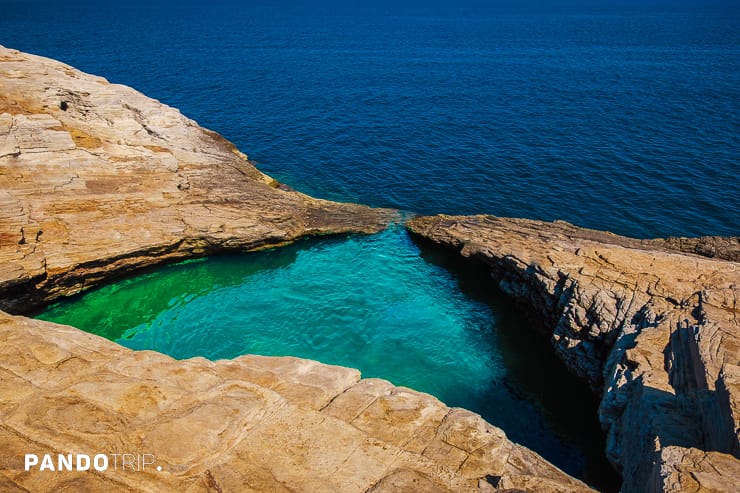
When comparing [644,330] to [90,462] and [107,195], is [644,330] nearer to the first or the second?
[90,462]

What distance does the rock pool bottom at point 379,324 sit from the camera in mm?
24406

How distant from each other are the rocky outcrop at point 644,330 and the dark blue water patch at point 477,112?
37.4 feet

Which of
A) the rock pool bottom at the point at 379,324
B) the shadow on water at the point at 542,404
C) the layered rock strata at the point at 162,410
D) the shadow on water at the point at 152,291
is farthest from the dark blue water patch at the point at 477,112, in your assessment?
the layered rock strata at the point at 162,410

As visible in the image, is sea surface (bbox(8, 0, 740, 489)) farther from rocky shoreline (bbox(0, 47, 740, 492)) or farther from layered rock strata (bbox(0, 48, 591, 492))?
layered rock strata (bbox(0, 48, 591, 492))

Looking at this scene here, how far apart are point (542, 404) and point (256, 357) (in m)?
13.9

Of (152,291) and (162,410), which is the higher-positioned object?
(162,410)

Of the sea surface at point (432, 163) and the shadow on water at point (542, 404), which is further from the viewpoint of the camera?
the sea surface at point (432, 163)

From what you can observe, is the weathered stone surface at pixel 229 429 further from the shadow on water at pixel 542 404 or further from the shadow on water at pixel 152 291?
the shadow on water at pixel 152 291

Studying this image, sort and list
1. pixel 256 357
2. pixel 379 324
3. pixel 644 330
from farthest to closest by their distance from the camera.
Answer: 1. pixel 379 324
2. pixel 644 330
3. pixel 256 357

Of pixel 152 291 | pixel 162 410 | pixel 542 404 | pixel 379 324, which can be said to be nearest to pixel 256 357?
pixel 162 410

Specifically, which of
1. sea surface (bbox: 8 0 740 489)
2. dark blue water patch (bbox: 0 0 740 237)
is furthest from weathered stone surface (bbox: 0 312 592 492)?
dark blue water patch (bbox: 0 0 740 237)

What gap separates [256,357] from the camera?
20641 mm

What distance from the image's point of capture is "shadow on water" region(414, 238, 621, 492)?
21.9 metres

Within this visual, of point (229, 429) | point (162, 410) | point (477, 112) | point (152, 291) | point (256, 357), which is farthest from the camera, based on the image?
point (477, 112)
